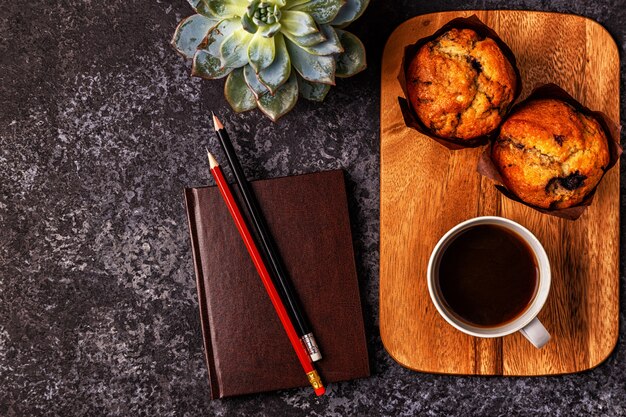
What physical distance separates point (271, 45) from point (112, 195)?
419 millimetres

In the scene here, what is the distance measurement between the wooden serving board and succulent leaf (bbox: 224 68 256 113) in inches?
9.3

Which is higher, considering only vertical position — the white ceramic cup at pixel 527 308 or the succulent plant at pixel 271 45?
the succulent plant at pixel 271 45

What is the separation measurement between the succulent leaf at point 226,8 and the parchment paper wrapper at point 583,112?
0.43 meters

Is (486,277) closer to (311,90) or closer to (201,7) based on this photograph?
(311,90)

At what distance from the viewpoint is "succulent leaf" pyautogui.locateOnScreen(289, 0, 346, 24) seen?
899 millimetres

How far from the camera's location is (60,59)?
1124mm

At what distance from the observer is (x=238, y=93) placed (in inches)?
39.1

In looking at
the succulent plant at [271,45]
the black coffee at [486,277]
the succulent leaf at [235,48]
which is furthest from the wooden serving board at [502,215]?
the succulent leaf at [235,48]

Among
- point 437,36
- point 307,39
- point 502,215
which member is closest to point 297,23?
point 307,39

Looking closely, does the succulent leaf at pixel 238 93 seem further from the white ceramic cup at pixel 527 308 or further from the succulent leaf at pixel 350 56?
the white ceramic cup at pixel 527 308

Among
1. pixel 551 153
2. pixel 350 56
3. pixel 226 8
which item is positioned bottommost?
pixel 551 153

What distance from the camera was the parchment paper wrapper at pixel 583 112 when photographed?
3.15ft

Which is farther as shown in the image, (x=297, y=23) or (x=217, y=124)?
(x=217, y=124)

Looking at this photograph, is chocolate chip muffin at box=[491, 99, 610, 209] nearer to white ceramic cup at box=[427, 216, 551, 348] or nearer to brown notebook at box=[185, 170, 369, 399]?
white ceramic cup at box=[427, 216, 551, 348]
